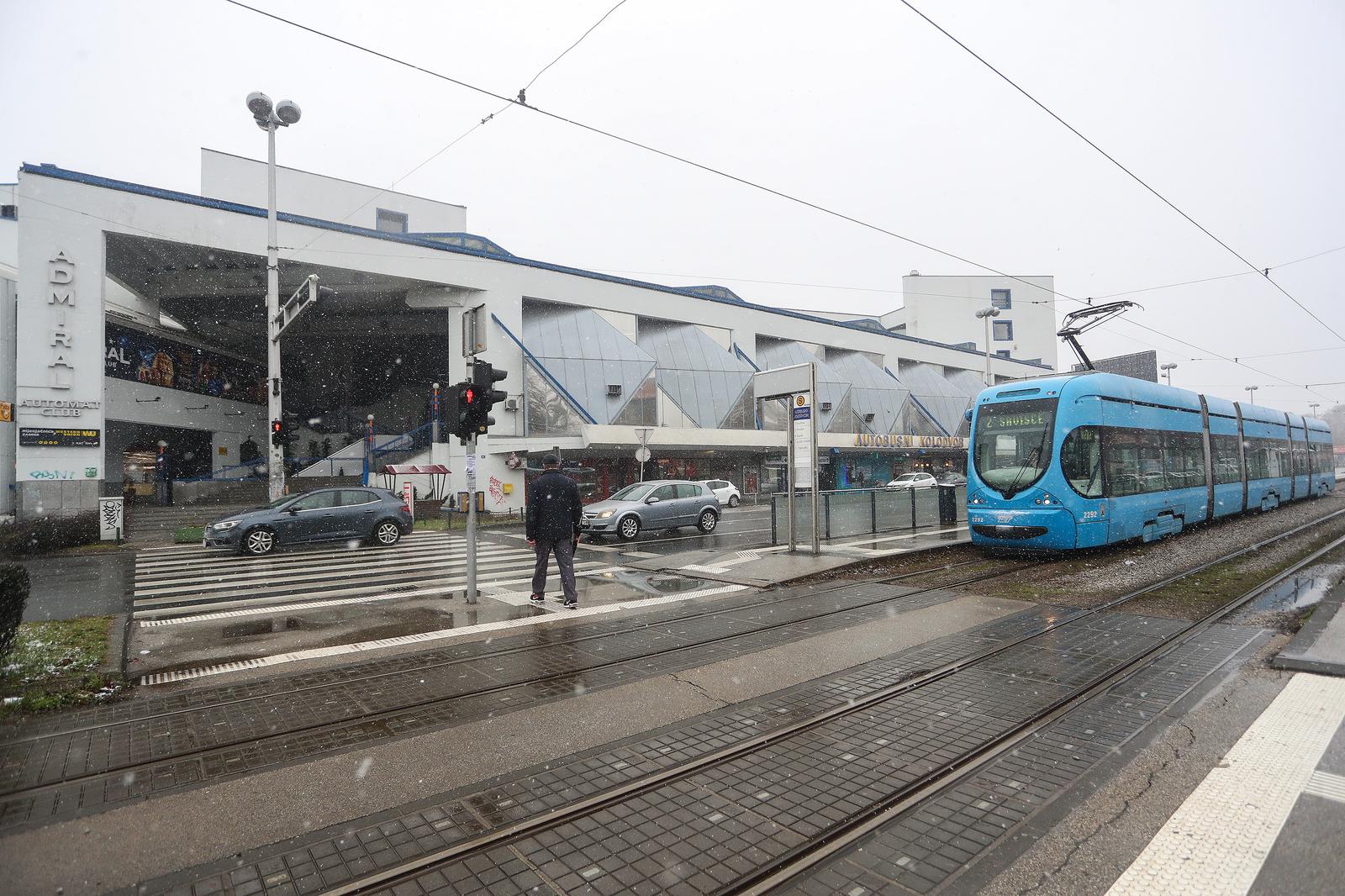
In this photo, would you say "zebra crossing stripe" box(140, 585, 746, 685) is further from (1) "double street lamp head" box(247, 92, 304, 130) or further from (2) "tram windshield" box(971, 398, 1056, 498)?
(1) "double street lamp head" box(247, 92, 304, 130)

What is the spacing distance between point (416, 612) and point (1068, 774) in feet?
24.2

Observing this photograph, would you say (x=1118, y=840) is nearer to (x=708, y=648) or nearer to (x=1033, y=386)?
(x=708, y=648)

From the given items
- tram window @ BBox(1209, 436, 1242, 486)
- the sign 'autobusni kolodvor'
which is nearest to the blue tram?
tram window @ BBox(1209, 436, 1242, 486)

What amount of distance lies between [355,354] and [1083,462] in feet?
144

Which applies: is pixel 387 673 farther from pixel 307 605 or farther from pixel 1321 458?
pixel 1321 458

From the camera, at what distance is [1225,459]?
17.4 meters

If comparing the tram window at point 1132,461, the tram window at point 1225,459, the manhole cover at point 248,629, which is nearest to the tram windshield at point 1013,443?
the tram window at point 1132,461

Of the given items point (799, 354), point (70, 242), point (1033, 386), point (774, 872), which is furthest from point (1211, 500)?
point (70, 242)

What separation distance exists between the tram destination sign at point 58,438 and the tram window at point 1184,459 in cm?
2879

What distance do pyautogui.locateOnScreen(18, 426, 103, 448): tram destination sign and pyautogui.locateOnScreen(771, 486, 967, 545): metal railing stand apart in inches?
821

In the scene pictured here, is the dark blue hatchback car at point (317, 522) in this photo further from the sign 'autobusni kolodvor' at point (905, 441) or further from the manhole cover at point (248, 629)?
the sign 'autobusni kolodvor' at point (905, 441)

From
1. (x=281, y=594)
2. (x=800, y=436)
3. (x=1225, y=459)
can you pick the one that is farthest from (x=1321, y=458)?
(x=281, y=594)

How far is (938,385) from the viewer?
51.1 meters

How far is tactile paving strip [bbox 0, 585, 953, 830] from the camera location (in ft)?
13.0
